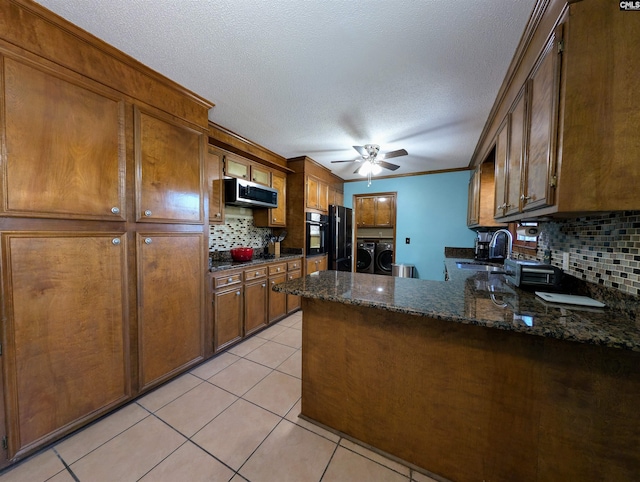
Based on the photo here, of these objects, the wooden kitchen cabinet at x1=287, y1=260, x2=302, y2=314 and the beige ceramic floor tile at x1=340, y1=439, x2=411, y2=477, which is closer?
the beige ceramic floor tile at x1=340, y1=439, x2=411, y2=477

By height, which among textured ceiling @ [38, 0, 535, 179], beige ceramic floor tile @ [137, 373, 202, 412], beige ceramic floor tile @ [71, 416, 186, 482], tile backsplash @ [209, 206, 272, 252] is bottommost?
beige ceramic floor tile @ [71, 416, 186, 482]

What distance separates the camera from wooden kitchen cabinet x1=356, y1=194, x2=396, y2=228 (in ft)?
15.5

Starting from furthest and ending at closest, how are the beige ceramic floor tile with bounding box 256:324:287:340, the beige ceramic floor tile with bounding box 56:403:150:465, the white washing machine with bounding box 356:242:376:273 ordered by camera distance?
the white washing machine with bounding box 356:242:376:273, the beige ceramic floor tile with bounding box 256:324:287:340, the beige ceramic floor tile with bounding box 56:403:150:465

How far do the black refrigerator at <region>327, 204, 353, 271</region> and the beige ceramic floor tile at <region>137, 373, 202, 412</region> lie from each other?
8.84 feet

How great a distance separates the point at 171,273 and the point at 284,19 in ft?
6.08

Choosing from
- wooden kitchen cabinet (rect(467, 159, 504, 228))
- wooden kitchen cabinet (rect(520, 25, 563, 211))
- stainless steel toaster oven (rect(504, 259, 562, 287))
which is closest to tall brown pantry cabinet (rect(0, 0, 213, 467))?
wooden kitchen cabinet (rect(520, 25, 563, 211))

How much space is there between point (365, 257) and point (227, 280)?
10.7 ft

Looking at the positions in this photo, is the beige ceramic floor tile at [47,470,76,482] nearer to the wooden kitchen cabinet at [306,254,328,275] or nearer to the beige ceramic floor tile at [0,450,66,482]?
the beige ceramic floor tile at [0,450,66,482]

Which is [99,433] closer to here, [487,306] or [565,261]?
[487,306]

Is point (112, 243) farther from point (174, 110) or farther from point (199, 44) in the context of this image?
point (199, 44)

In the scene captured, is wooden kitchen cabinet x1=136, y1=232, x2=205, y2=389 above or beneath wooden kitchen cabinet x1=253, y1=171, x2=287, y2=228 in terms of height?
beneath

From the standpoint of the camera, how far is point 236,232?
10.6 feet

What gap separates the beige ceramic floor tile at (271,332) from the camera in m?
2.82

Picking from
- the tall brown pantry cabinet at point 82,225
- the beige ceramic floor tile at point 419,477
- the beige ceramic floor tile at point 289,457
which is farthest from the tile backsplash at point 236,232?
the beige ceramic floor tile at point 419,477
